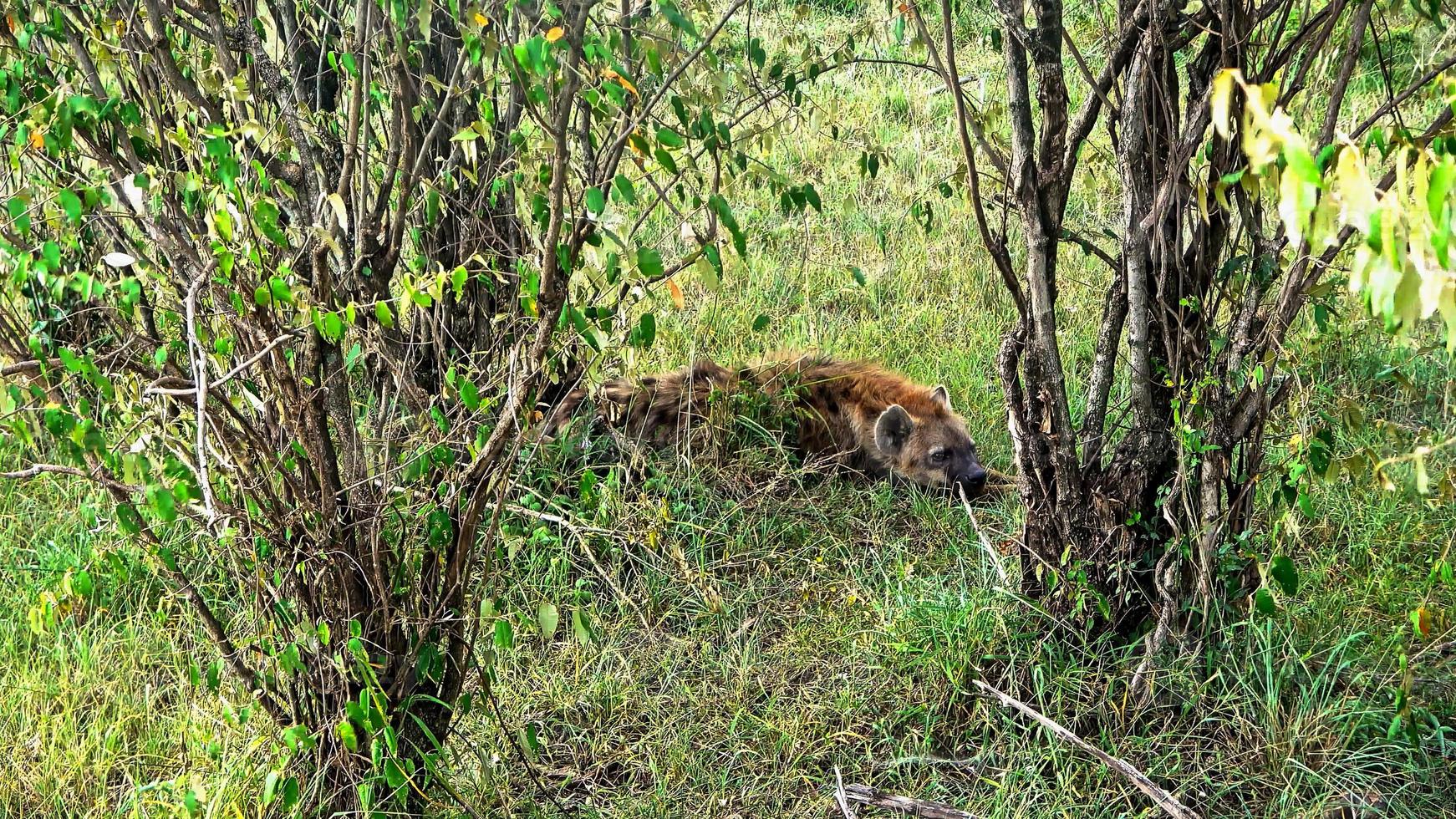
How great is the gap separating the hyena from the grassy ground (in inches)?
10.3

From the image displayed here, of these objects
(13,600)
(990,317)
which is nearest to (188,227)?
(13,600)

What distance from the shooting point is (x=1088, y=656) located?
153 inches

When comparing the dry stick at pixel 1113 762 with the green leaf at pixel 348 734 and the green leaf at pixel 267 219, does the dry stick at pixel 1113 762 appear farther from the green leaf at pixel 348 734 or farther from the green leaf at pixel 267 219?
the green leaf at pixel 267 219

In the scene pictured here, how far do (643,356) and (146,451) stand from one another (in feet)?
10.4

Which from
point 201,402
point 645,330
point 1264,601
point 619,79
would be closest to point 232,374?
point 201,402

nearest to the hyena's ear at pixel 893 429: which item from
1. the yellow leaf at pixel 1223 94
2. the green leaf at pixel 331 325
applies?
the green leaf at pixel 331 325

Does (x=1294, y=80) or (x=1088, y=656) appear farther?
(x=1088, y=656)

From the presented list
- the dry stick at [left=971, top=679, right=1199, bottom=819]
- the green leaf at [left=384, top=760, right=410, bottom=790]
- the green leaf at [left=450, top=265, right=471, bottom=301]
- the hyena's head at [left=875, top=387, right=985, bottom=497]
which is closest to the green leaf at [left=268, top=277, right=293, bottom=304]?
the green leaf at [left=450, top=265, right=471, bottom=301]

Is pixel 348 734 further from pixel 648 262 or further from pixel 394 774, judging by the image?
pixel 648 262

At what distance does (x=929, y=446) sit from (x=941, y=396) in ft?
1.02

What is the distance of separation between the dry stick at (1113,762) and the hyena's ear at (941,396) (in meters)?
2.17

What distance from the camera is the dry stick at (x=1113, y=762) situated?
133 inches

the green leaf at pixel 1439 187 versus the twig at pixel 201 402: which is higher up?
the green leaf at pixel 1439 187

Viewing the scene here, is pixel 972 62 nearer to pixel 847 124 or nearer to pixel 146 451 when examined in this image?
pixel 847 124
